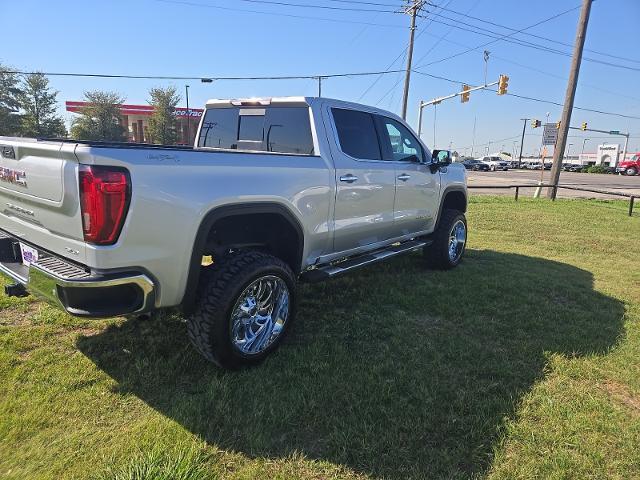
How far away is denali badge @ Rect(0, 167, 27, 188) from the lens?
2719mm

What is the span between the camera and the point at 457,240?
6.17 metres

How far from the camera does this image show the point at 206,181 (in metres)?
2.73

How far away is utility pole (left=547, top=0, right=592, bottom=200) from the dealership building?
40606 millimetres

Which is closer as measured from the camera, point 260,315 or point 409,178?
point 260,315

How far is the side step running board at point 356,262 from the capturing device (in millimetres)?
3703

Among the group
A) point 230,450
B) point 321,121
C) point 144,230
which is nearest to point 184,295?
point 144,230

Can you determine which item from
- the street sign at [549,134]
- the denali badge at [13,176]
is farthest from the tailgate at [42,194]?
the street sign at [549,134]

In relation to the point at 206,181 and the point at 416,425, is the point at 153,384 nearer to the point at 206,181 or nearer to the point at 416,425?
the point at 206,181

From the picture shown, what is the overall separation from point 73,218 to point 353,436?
6.25 ft

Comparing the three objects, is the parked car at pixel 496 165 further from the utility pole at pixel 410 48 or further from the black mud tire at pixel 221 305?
the black mud tire at pixel 221 305

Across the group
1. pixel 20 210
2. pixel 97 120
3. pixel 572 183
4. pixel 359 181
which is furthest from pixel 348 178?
pixel 97 120

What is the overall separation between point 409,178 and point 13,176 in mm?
3556

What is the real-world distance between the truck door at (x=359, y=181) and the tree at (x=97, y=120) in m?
47.6

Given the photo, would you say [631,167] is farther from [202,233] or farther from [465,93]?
[202,233]
